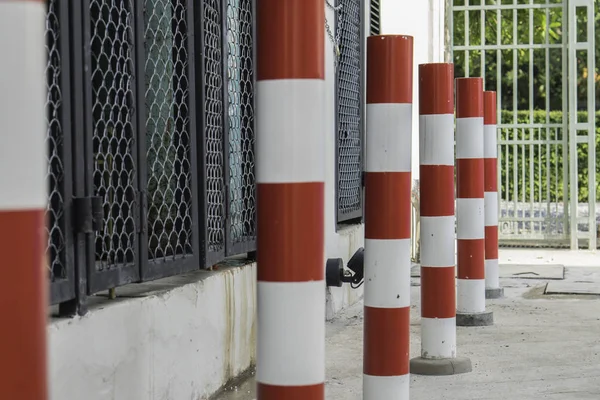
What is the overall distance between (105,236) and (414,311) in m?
3.65

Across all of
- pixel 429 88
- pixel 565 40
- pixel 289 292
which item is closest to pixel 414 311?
pixel 429 88

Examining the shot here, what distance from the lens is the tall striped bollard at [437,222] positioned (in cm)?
478

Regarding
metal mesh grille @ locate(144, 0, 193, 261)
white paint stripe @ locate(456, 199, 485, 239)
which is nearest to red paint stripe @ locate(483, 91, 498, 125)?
white paint stripe @ locate(456, 199, 485, 239)

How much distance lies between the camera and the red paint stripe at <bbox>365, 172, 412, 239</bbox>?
3596 millimetres

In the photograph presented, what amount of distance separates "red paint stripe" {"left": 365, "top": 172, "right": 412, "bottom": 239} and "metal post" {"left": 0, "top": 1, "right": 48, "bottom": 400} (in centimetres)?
255

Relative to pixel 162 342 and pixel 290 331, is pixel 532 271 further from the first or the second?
pixel 290 331

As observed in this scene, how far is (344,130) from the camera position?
25.3 feet

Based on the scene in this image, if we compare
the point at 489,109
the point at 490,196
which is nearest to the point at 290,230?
the point at 489,109

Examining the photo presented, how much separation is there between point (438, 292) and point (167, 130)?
1435mm

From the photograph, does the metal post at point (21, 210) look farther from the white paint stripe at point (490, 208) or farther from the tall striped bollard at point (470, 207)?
the white paint stripe at point (490, 208)

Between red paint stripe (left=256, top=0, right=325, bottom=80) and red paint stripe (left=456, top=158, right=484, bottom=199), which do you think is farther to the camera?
red paint stripe (left=456, top=158, right=484, bottom=199)

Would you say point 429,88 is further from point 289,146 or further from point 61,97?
point 289,146

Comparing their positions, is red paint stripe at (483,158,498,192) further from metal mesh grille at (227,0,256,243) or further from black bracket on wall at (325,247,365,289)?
black bracket on wall at (325,247,365,289)

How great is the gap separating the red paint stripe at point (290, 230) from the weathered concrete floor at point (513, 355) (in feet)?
7.33
